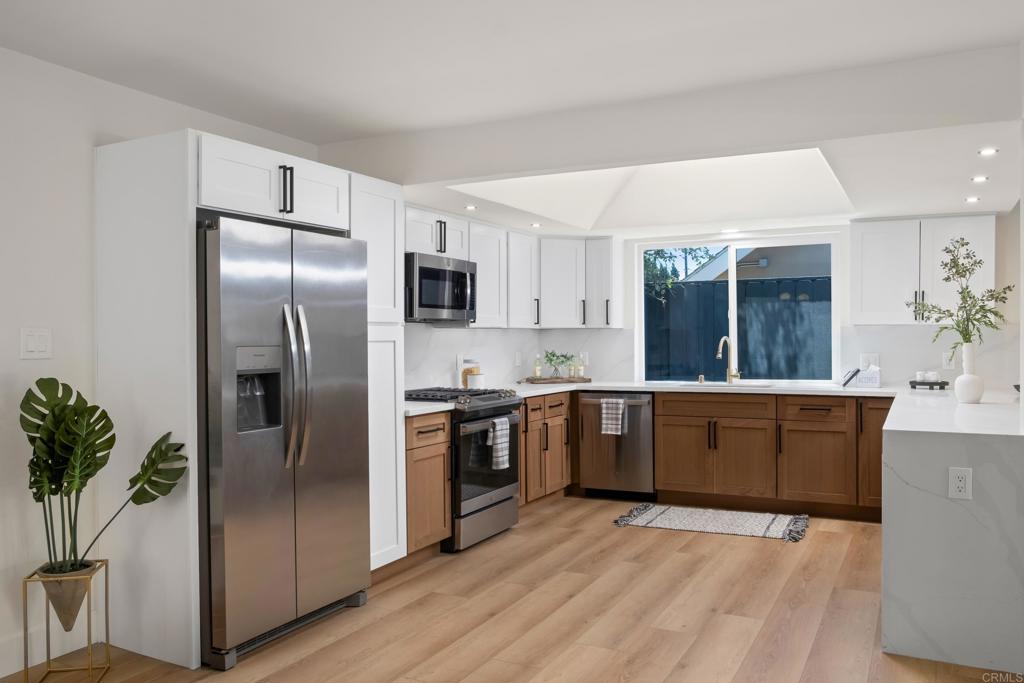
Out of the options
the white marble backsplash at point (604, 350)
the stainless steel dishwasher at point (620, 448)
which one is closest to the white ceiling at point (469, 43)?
the white marble backsplash at point (604, 350)

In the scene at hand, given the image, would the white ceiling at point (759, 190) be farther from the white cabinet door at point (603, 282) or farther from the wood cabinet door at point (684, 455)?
the wood cabinet door at point (684, 455)

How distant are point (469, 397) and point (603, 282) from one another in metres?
2.23

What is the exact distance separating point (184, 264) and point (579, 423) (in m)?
3.69

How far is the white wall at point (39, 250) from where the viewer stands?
3.06 meters

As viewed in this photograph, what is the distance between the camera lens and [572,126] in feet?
13.0

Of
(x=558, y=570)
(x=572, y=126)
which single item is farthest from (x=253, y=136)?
(x=558, y=570)

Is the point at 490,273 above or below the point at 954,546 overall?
above

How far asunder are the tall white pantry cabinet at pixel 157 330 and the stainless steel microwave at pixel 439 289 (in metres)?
1.18

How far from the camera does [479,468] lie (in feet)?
15.8

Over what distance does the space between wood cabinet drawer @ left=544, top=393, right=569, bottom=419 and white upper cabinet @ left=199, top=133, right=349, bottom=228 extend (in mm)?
2428

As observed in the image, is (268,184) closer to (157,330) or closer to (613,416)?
(157,330)

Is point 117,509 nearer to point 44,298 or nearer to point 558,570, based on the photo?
point 44,298

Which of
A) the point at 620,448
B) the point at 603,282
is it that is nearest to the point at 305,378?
the point at 620,448

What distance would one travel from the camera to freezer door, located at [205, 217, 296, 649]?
3.08 meters
